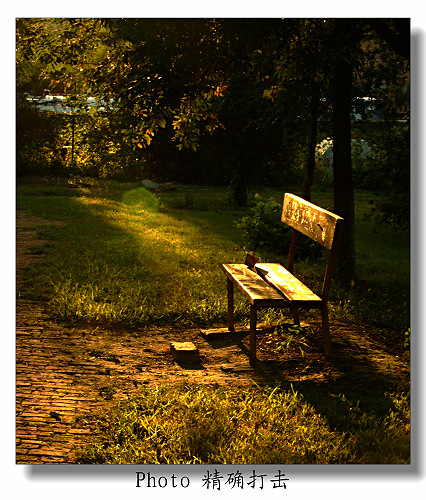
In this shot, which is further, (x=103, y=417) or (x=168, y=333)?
(x=168, y=333)

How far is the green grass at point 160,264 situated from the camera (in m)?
7.12

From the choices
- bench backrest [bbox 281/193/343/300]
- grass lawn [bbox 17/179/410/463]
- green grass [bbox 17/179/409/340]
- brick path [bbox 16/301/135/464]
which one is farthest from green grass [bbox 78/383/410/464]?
green grass [bbox 17/179/409/340]

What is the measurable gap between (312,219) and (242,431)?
239 cm

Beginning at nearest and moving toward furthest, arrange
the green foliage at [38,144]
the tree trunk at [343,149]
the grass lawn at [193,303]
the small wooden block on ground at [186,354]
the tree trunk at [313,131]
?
1. the grass lawn at [193,303]
2. the small wooden block on ground at [186,354]
3. the tree trunk at [343,149]
4. the tree trunk at [313,131]
5. the green foliage at [38,144]

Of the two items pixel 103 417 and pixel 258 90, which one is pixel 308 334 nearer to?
pixel 103 417

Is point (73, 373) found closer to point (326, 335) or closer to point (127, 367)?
point (127, 367)

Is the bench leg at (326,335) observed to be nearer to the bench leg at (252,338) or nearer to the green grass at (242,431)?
the bench leg at (252,338)

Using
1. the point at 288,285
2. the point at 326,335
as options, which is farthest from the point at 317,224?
the point at 326,335

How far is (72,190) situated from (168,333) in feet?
35.3

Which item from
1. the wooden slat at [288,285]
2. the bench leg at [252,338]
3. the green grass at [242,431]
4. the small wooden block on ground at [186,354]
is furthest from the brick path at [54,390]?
the wooden slat at [288,285]

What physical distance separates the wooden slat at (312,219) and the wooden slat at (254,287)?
60cm

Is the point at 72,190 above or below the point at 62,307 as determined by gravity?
above
